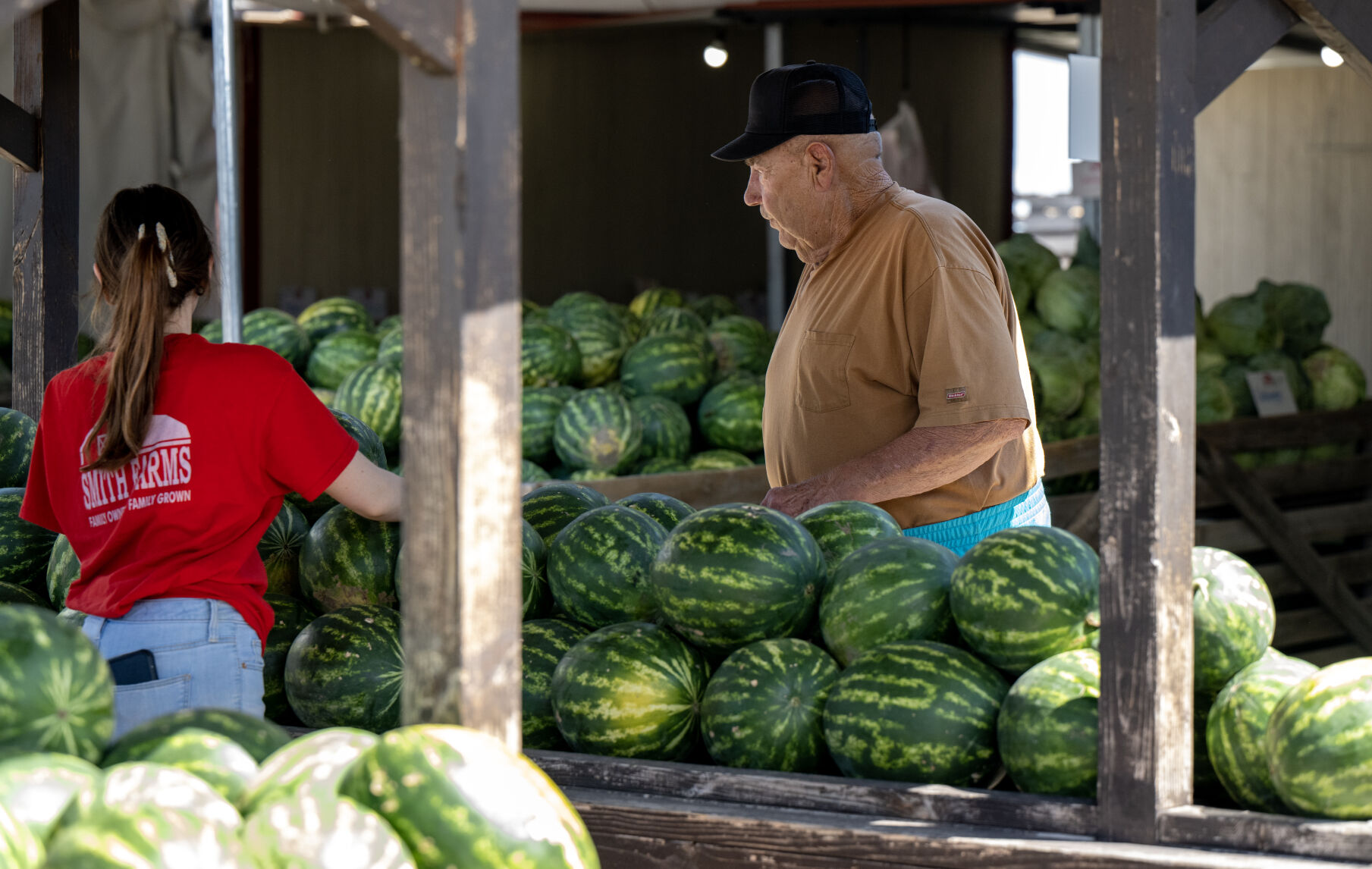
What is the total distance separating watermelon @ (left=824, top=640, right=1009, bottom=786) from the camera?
2.04m

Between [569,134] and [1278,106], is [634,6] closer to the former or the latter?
[569,134]

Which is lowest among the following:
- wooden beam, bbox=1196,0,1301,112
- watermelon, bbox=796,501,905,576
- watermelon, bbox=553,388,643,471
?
watermelon, bbox=796,501,905,576

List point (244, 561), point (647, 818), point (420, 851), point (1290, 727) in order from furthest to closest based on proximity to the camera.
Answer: point (244, 561)
point (647, 818)
point (1290, 727)
point (420, 851)

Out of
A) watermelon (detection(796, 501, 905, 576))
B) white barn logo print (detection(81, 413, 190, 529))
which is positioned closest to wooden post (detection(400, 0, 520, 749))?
white barn logo print (detection(81, 413, 190, 529))

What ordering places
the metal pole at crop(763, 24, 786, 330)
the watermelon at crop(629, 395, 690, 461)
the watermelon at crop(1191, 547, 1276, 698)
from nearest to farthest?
the watermelon at crop(1191, 547, 1276, 698)
the watermelon at crop(629, 395, 690, 461)
the metal pole at crop(763, 24, 786, 330)

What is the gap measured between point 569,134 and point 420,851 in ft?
24.5

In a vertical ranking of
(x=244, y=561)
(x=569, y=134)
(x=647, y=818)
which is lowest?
(x=647, y=818)

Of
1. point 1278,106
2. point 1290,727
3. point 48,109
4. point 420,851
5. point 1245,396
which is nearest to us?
point 420,851

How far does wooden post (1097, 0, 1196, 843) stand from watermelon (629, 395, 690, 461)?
301cm

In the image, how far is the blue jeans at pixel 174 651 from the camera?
219cm

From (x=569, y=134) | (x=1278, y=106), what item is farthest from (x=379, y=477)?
(x=1278, y=106)

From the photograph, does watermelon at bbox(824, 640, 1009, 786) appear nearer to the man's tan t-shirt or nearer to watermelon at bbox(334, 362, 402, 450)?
the man's tan t-shirt

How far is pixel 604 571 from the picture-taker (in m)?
2.52

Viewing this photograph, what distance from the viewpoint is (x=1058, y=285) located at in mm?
6258
